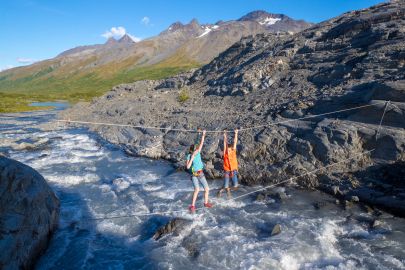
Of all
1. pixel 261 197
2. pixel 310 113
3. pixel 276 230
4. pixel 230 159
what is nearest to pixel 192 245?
pixel 276 230

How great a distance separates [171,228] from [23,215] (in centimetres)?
497

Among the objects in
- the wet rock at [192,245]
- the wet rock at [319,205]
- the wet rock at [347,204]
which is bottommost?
the wet rock at [192,245]

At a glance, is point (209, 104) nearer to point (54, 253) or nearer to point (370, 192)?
point (370, 192)

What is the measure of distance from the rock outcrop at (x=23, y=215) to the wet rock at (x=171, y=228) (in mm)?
3730

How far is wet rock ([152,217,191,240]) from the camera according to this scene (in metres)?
12.8

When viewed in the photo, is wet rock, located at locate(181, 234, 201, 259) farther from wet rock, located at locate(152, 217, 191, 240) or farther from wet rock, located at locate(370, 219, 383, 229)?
wet rock, located at locate(370, 219, 383, 229)

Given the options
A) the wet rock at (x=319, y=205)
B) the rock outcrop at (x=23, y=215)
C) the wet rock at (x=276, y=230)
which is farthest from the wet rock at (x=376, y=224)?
the rock outcrop at (x=23, y=215)

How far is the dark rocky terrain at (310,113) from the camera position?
1566 cm

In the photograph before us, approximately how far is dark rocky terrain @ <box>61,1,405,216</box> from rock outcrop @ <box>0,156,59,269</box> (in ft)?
29.6

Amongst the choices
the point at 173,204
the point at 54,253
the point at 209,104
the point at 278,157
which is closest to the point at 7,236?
the point at 54,253

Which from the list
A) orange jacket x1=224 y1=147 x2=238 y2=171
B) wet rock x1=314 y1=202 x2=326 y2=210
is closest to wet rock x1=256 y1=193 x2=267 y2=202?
orange jacket x1=224 y1=147 x2=238 y2=171

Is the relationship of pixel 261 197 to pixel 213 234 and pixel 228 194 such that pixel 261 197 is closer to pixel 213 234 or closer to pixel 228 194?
pixel 228 194

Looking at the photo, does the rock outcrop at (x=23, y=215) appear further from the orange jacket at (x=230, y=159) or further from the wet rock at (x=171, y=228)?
the orange jacket at (x=230, y=159)

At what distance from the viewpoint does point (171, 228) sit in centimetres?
1309
